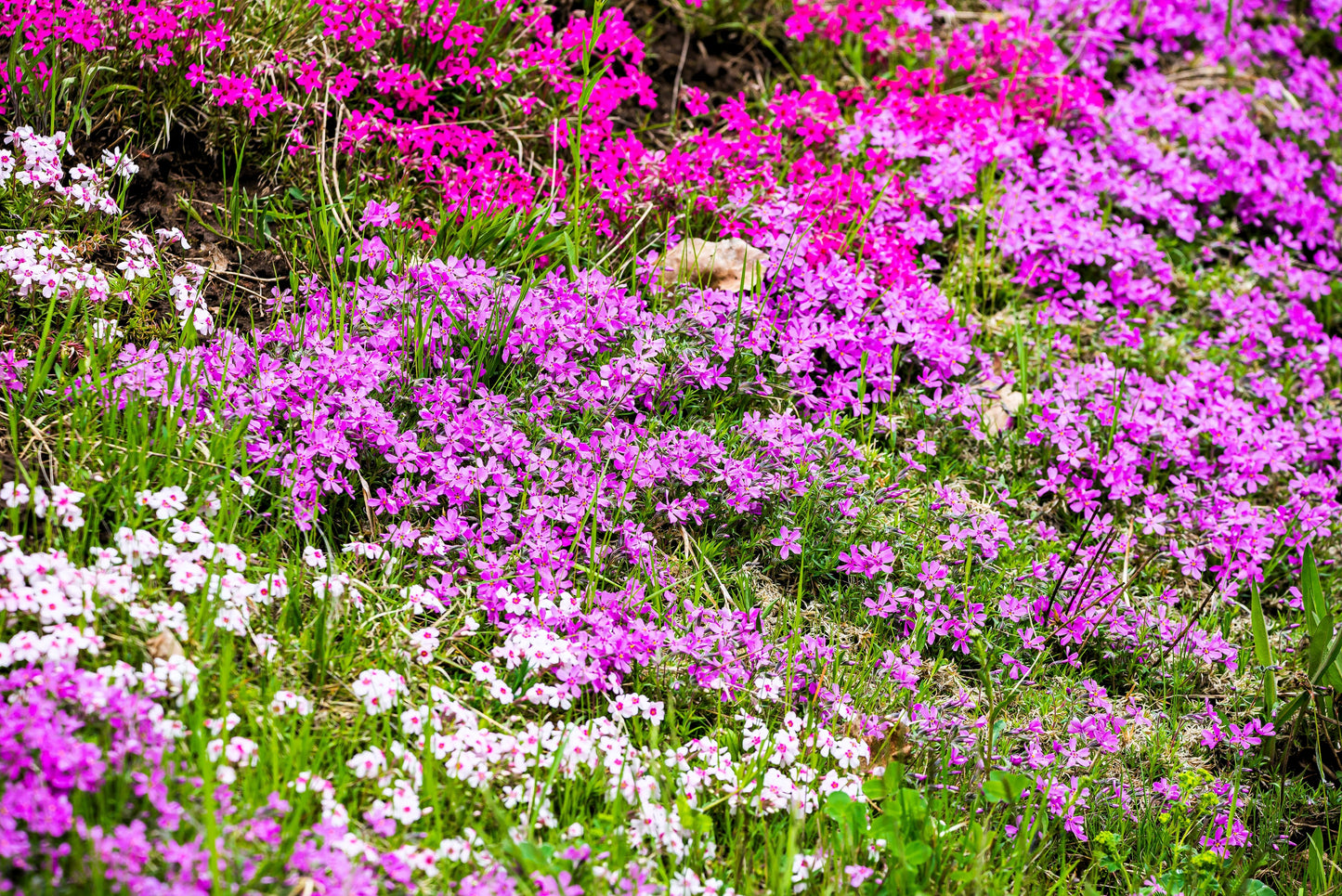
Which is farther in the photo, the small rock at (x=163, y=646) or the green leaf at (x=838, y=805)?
the green leaf at (x=838, y=805)

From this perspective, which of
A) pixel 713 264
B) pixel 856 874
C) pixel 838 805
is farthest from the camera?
pixel 713 264

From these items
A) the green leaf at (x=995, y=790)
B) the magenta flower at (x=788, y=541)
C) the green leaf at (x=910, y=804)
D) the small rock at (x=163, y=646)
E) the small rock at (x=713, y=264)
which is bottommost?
the green leaf at (x=910, y=804)

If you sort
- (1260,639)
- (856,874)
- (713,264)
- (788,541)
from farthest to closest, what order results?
(713,264) < (788,541) < (1260,639) < (856,874)

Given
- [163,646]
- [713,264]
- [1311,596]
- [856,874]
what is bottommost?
[856,874]

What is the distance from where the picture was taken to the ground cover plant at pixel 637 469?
2709mm

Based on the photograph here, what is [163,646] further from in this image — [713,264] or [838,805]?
[713,264]

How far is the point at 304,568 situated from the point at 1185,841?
285cm

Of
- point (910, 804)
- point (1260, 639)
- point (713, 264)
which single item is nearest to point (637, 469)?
point (713, 264)

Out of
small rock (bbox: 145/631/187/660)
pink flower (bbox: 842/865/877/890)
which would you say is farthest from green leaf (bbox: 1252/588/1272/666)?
small rock (bbox: 145/631/187/660)

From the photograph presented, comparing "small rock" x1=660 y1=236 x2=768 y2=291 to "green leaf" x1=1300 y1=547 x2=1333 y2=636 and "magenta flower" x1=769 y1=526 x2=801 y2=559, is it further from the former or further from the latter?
"green leaf" x1=1300 y1=547 x2=1333 y2=636

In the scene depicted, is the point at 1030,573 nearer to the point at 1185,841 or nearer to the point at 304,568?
the point at 1185,841

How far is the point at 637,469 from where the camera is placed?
3.53 m

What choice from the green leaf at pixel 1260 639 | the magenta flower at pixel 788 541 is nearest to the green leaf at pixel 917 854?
the magenta flower at pixel 788 541

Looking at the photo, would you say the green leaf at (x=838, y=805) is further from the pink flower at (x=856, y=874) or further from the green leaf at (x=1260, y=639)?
the green leaf at (x=1260, y=639)
